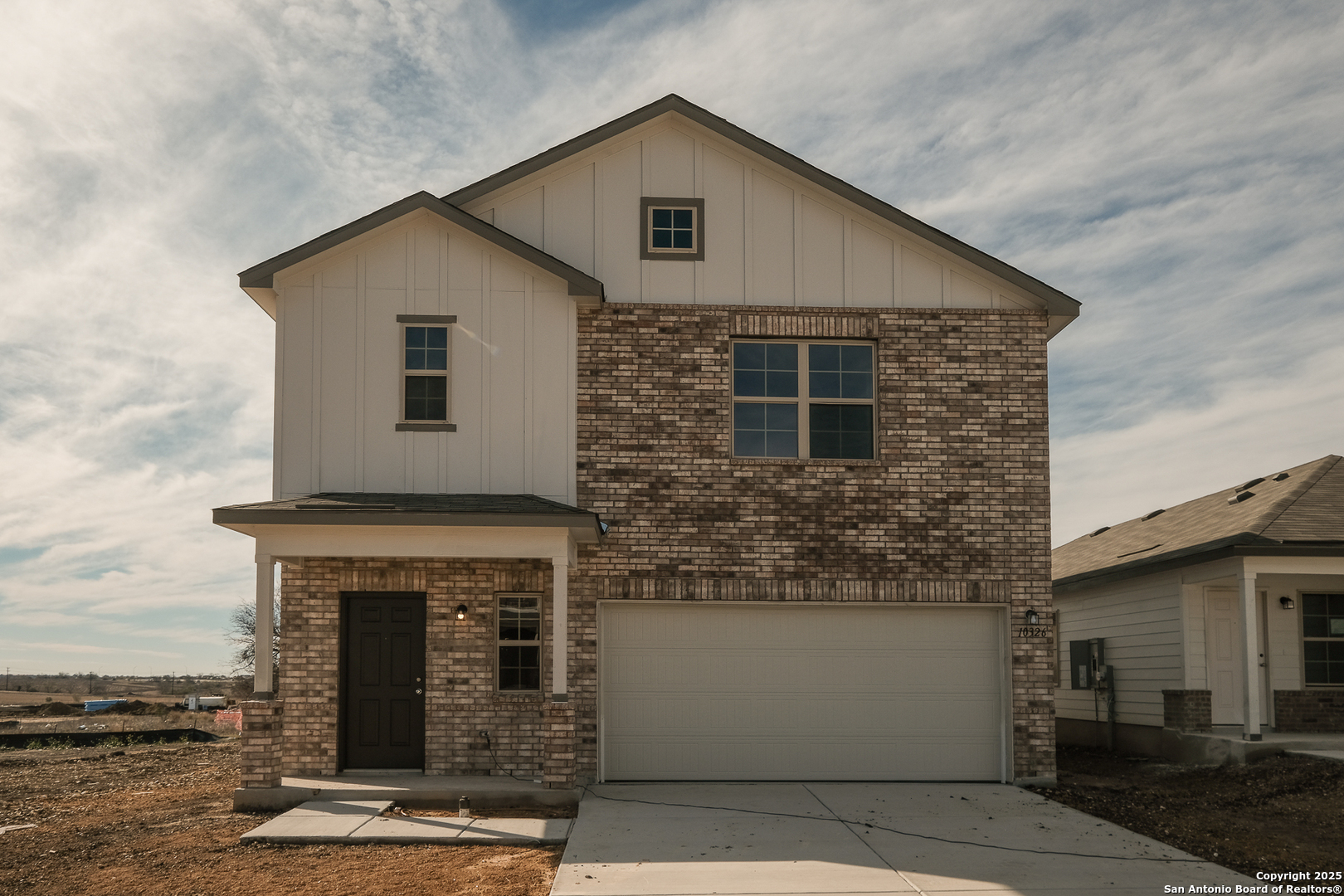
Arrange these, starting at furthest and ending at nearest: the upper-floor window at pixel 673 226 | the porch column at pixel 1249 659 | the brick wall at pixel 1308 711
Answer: the brick wall at pixel 1308 711
the porch column at pixel 1249 659
the upper-floor window at pixel 673 226

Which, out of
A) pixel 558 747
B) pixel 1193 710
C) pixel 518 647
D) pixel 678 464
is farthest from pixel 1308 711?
pixel 518 647

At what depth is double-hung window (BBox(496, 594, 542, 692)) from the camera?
12.4 m

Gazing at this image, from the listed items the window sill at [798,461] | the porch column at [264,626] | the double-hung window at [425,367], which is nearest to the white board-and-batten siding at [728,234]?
the double-hung window at [425,367]

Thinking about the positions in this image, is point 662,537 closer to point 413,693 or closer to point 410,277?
point 413,693

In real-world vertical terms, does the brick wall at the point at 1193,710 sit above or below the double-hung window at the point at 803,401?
below

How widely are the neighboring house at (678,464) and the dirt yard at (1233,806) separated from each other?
4.08ft

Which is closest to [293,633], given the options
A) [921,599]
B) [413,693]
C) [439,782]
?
[413,693]

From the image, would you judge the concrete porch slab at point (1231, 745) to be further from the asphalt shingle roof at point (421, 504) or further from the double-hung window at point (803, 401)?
the asphalt shingle roof at point (421, 504)

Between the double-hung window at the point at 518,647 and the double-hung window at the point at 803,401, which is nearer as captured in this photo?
the double-hung window at the point at 518,647

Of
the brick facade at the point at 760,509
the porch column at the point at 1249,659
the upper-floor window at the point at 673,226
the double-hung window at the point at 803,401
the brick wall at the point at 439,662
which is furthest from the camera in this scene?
the porch column at the point at 1249,659

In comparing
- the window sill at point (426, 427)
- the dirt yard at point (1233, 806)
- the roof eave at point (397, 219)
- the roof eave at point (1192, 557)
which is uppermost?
the roof eave at point (397, 219)

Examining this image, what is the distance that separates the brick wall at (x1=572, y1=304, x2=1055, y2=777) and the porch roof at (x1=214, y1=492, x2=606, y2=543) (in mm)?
1357

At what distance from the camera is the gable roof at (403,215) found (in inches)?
490

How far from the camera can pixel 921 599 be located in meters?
12.9
